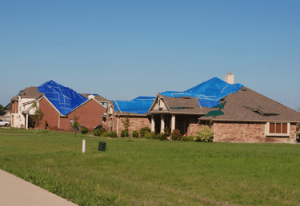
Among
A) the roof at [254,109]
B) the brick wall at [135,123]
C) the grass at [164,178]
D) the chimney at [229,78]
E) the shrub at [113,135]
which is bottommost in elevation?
the shrub at [113,135]

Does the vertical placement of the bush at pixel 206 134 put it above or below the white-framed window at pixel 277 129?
below

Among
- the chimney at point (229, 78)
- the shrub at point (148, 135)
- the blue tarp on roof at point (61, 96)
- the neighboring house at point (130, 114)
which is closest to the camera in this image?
the shrub at point (148, 135)

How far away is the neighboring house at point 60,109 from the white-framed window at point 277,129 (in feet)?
105

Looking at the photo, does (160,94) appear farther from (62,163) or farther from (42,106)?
(42,106)

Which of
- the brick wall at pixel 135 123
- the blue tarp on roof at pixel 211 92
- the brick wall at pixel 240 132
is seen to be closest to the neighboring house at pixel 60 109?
the brick wall at pixel 135 123

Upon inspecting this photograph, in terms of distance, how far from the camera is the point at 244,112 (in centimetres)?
4038

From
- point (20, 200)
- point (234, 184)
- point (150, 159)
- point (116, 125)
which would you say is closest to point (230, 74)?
point (116, 125)

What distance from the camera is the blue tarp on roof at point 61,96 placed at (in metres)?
69.0

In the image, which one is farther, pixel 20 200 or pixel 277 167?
pixel 277 167

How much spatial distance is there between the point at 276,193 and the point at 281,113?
1279 inches

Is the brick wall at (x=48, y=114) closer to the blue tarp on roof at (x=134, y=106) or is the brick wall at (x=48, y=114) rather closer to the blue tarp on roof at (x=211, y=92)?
the blue tarp on roof at (x=134, y=106)

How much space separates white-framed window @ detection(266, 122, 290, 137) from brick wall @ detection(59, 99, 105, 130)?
112ft

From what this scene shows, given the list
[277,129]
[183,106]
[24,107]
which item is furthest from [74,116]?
[277,129]

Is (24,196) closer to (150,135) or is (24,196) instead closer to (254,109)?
(150,135)
